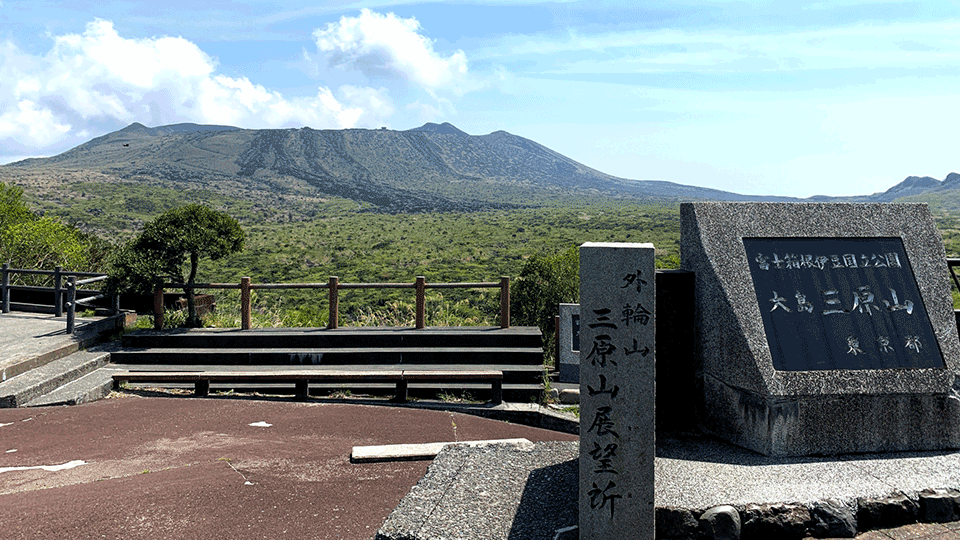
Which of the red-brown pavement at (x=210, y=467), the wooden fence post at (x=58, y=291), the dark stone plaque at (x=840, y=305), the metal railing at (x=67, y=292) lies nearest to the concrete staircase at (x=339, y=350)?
the metal railing at (x=67, y=292)

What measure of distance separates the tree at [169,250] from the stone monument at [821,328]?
330 inches

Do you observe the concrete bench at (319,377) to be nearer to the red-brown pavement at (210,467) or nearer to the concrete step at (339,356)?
the red-brown pavement at (210,467)

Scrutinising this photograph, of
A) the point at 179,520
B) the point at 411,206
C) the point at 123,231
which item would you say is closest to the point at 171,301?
the point at 179,520

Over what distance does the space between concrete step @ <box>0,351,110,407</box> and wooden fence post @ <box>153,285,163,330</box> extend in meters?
0.98

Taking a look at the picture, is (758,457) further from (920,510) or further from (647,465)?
(647,465)

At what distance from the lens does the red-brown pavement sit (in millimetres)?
4773

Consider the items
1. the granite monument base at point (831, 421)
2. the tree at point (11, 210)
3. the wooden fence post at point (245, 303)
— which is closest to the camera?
the granite monument base at point (831, 421)

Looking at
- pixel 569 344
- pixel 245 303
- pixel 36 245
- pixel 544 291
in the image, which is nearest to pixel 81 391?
pixel 245 303

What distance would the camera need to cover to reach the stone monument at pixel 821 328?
5211 mm

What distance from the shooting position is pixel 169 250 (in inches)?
440

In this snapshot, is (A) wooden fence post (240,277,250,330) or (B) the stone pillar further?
(A) wooden fence post (240,277,250,330)

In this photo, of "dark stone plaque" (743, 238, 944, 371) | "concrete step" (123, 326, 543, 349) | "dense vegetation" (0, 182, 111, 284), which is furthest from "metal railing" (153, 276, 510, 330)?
"dense vegetation" (0, 182, 111, 284)

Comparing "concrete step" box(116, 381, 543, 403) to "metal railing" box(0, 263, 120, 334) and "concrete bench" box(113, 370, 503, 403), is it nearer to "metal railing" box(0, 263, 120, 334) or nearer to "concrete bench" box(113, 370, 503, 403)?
"concrete bench" box(113, 370, 503, 403)

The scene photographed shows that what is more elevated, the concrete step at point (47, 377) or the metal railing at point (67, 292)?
the metal railing at point (67, 292)
